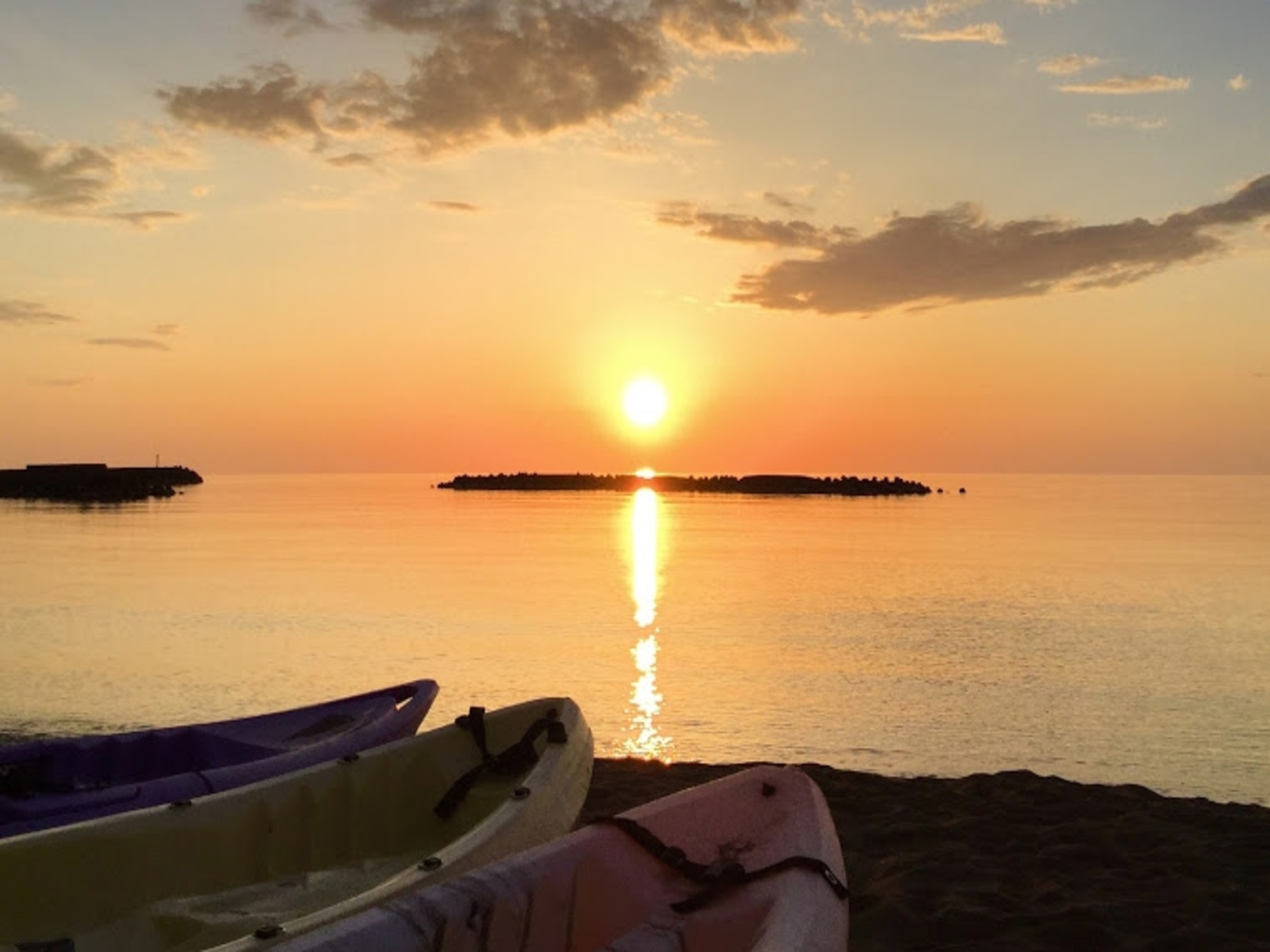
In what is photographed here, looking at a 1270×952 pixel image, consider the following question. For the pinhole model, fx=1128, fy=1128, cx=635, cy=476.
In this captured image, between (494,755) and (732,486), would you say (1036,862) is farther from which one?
(732,486)

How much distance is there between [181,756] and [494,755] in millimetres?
2293

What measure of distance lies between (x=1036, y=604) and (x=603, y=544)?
24045 millimetres

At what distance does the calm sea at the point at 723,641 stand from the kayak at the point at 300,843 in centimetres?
535

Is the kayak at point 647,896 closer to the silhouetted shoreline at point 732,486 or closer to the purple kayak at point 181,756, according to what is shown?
the purple kayak at point 181,756

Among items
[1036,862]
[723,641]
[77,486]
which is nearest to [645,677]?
[723,641]

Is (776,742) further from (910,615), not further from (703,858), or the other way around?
(910,615)

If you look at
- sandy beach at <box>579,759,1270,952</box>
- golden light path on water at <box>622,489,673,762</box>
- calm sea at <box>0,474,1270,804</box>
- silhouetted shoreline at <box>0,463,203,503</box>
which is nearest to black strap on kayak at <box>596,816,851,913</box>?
sandy beach at <box>579,759,1270,952</box>

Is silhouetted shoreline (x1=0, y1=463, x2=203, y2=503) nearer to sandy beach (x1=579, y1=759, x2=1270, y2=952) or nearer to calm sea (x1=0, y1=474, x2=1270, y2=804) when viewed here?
calm sea (x1=0, y1=474, x2=1270, y2=804)

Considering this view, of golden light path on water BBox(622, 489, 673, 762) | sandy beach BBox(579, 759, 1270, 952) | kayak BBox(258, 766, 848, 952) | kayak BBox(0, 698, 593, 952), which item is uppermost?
kayak BBox(258, 766, 848, 952)

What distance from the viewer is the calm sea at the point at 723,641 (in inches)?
521

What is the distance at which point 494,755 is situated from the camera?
7.31 metres

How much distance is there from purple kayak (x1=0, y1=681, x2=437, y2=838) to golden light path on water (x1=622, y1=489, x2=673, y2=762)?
3.52 m

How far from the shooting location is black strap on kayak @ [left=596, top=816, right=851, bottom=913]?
445 cm

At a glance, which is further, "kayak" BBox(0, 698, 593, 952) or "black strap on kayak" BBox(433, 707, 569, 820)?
"black strap on kayak" BBox(433, 707, 569, 820)
